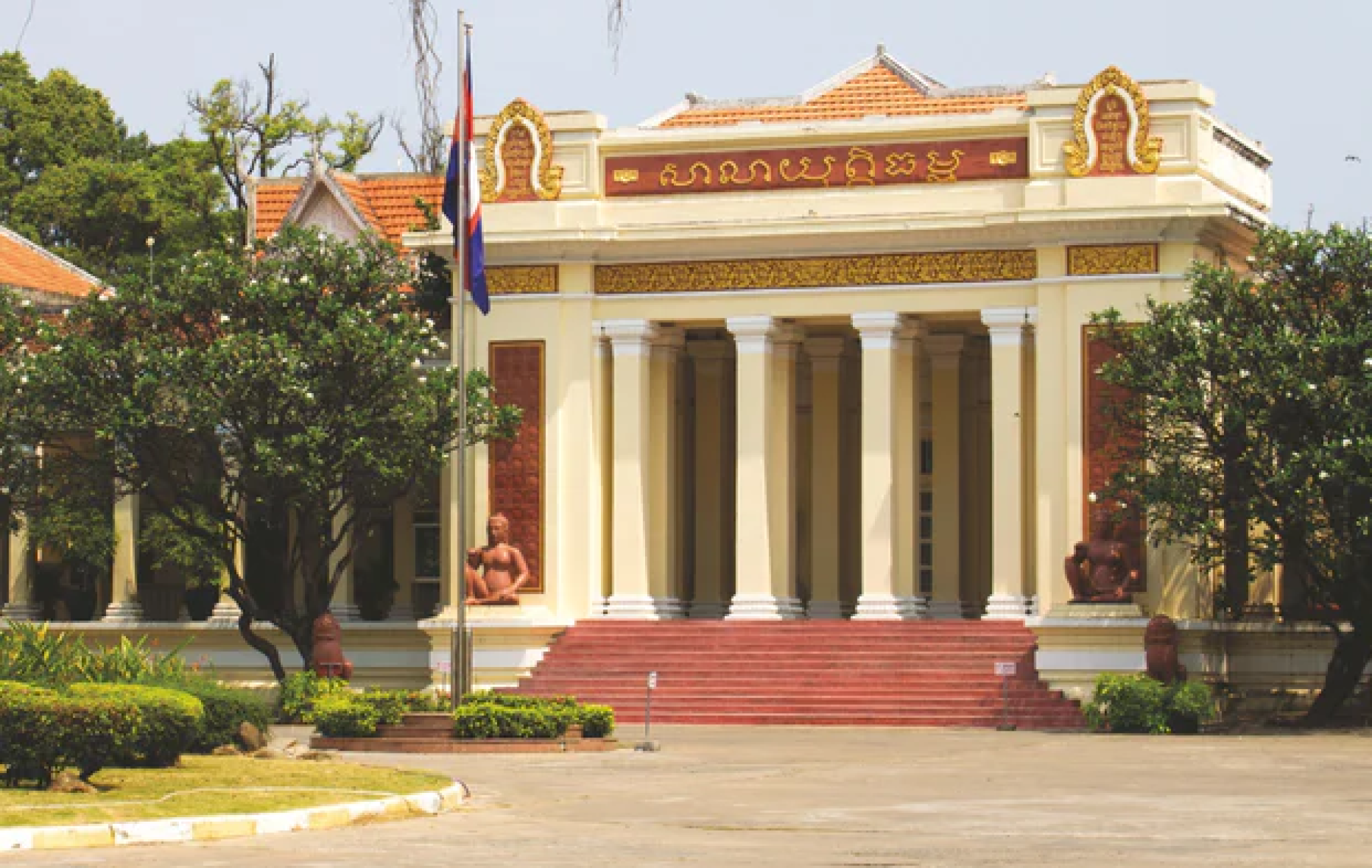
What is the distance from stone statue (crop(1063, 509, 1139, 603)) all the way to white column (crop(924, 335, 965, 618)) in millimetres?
5723

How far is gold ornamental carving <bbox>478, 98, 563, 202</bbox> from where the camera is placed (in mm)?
42312

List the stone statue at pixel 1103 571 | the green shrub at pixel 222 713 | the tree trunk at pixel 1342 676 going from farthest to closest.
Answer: the stone statue at pixel 1103 571
the tree trunk at pixel 1342 676
the green shrub at pixel 222 713

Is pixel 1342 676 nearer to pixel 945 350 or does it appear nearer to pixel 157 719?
pixel 945 350

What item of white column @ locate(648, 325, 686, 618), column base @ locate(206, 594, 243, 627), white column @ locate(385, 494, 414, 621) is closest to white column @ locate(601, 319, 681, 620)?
white column @ locate(648, 325, 686, 618)

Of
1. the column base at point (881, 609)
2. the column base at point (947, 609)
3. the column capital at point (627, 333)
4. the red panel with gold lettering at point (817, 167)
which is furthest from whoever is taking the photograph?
the column base at point (947, 609)

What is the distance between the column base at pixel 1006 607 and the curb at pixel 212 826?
20.2m

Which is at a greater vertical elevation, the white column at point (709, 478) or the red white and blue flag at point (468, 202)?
the red white and blue flag at point (468, 202)

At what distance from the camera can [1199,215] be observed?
1519 inches

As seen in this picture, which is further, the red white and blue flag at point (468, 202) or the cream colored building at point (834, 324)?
the cream colored building at point (834, 324)

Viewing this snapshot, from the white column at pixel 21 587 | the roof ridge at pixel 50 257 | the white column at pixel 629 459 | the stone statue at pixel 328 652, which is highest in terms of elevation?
the roof ridge at pixel 50 257

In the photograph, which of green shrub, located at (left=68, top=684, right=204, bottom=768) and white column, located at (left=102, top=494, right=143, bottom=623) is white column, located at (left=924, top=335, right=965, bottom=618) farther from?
green shrub, located at (left=68, top=684, right=204, bottom=768)

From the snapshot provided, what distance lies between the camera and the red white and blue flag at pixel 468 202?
34.6 metres

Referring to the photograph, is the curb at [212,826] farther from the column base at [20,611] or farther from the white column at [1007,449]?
the column base at [20,611]

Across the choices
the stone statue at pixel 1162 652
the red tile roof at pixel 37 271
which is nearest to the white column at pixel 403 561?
the red tile roof at pixel 37 271
